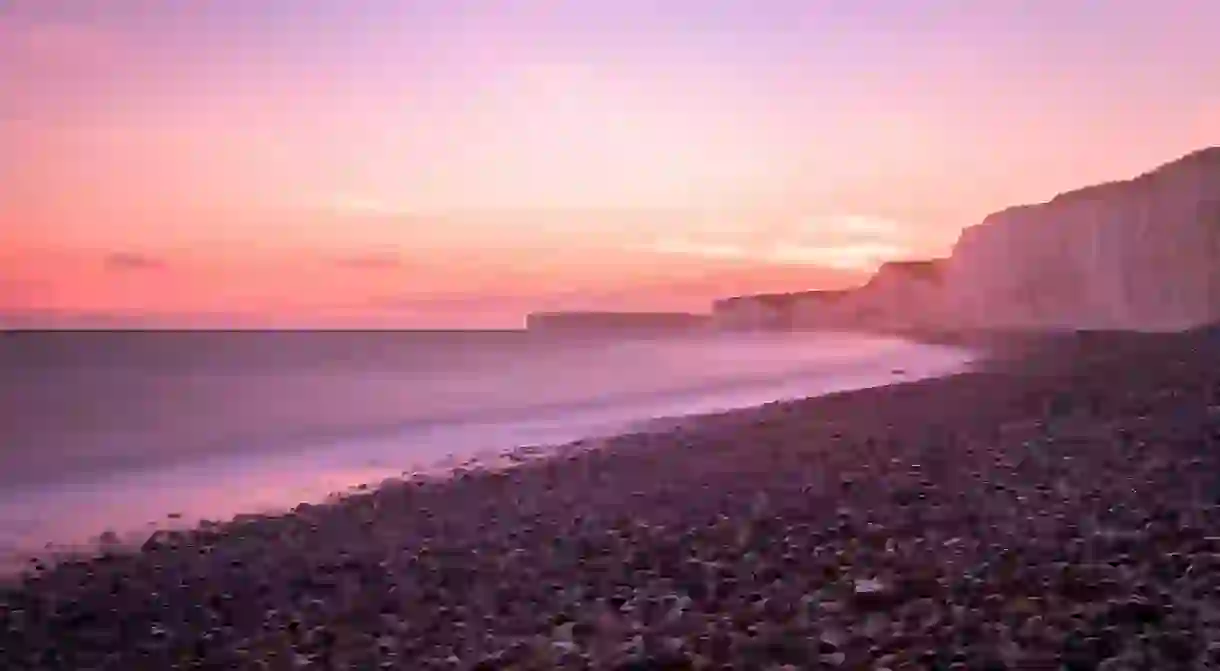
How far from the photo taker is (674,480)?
583 inches

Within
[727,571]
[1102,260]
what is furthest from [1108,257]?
[727,571]

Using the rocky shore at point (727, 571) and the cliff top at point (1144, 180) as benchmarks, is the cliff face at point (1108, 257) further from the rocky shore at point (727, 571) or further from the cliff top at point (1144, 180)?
the rocky shore at point (727, 571)

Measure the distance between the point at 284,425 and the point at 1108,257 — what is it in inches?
3386

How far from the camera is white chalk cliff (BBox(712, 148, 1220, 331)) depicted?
84062 millimetres

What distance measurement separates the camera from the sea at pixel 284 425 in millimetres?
18914

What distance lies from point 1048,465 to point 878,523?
389 cm

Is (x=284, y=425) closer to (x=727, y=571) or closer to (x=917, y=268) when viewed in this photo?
(x=727, y=571)

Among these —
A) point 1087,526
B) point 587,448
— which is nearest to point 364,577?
point 1087,526

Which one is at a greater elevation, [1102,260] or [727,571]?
[1102,260]

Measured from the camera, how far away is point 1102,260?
9975cm

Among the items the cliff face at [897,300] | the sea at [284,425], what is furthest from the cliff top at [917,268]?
the sea at [284,425]

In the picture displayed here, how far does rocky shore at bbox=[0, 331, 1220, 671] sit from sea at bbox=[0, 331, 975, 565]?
4281 mm

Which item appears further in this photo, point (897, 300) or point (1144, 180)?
point (897, 300)

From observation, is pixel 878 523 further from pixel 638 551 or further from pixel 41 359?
Answer: pixel 41 359
